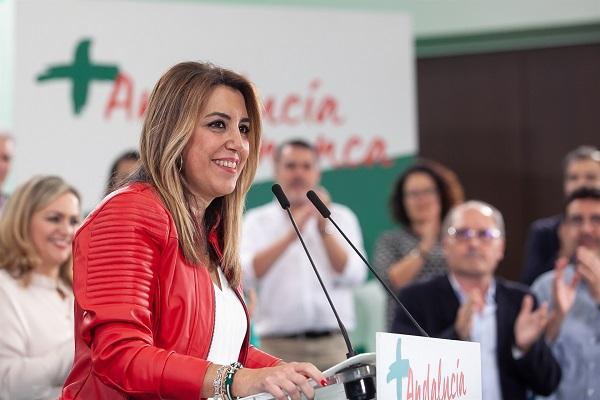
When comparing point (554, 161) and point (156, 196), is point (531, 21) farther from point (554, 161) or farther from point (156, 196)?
point (156, 196)

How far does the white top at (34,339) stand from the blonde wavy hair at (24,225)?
5cm

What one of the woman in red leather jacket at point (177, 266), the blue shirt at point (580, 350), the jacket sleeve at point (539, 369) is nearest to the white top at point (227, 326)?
the woman in red leather jacket at point (177, 266)

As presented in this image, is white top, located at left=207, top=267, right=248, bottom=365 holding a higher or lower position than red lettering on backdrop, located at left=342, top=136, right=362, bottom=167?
lower

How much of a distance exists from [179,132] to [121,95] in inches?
137

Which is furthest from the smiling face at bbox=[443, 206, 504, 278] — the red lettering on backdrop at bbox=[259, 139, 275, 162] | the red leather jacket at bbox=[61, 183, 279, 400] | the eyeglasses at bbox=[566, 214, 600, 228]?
the red leather jacket at bbox=[61, 183, 279, 400]

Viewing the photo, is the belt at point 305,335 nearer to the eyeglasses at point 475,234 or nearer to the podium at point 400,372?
the eyeglasses at point 475,234

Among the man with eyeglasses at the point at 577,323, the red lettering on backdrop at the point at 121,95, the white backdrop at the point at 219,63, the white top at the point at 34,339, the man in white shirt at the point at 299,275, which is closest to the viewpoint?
the white top at the point at 34,339

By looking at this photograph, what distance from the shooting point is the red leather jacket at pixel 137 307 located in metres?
1.96

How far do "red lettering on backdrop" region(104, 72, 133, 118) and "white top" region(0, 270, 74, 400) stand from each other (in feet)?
6.44

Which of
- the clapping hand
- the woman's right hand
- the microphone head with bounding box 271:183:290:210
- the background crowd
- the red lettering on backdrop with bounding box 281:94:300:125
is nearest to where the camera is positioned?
the woman's right hand

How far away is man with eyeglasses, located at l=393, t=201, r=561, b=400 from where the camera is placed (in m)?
4.13

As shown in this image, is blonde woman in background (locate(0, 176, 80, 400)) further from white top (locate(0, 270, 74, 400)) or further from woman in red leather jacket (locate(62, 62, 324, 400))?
woman in red leather jacket (locate(62, 62, 324, 400))

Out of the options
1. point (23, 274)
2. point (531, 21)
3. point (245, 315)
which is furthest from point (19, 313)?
point (531, 21)

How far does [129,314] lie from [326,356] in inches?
125
